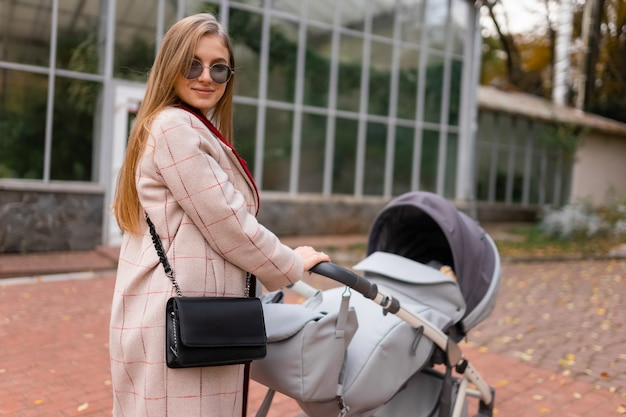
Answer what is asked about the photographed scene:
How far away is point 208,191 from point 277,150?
10.1m

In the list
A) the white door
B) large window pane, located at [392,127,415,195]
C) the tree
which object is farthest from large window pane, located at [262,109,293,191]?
the tree

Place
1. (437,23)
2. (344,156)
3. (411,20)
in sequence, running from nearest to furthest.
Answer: (344,156) < (411,20) < (437,23)

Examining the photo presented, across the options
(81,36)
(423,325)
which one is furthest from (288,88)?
(423,325)

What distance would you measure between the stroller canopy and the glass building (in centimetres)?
463

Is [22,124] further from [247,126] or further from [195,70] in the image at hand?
[195,70]

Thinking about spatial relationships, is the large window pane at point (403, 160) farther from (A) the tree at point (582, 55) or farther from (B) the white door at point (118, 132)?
(A) the tree at point (582, 55)

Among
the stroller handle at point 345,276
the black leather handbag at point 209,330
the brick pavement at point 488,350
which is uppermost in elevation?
the stroller handle at point 345,276

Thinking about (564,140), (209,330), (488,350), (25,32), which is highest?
(25,32)

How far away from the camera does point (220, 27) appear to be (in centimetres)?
213

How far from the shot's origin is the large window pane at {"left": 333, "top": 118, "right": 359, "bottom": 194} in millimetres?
12805

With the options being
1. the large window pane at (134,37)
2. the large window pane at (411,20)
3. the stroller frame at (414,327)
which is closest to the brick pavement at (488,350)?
the stroller frame at (414,327)

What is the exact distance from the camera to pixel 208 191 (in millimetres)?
1864

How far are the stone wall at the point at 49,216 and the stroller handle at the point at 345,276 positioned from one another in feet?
25.4

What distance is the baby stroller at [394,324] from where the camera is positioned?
2312 millimetres
